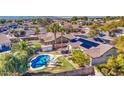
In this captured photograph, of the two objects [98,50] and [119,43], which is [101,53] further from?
[119,43]

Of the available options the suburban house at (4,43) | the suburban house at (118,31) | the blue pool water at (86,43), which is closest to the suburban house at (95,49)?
the blue pool water at (86,43)

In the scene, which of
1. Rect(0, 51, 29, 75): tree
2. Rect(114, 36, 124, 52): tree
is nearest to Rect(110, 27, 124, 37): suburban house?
Rect(114, 36, 124, 52): tree

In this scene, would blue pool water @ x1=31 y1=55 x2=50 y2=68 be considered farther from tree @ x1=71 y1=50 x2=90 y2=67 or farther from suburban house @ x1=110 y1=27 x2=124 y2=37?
A: suburban house @ x1=110 y1=27 x2=124 y2=37

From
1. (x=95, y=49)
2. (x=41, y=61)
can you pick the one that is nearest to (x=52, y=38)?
(x=41, y=61)

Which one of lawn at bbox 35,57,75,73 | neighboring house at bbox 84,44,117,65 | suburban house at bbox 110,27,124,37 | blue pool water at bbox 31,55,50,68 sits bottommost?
lawn at bbox 35,57,75,73

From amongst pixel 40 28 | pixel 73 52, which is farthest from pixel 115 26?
pixel 40 28
